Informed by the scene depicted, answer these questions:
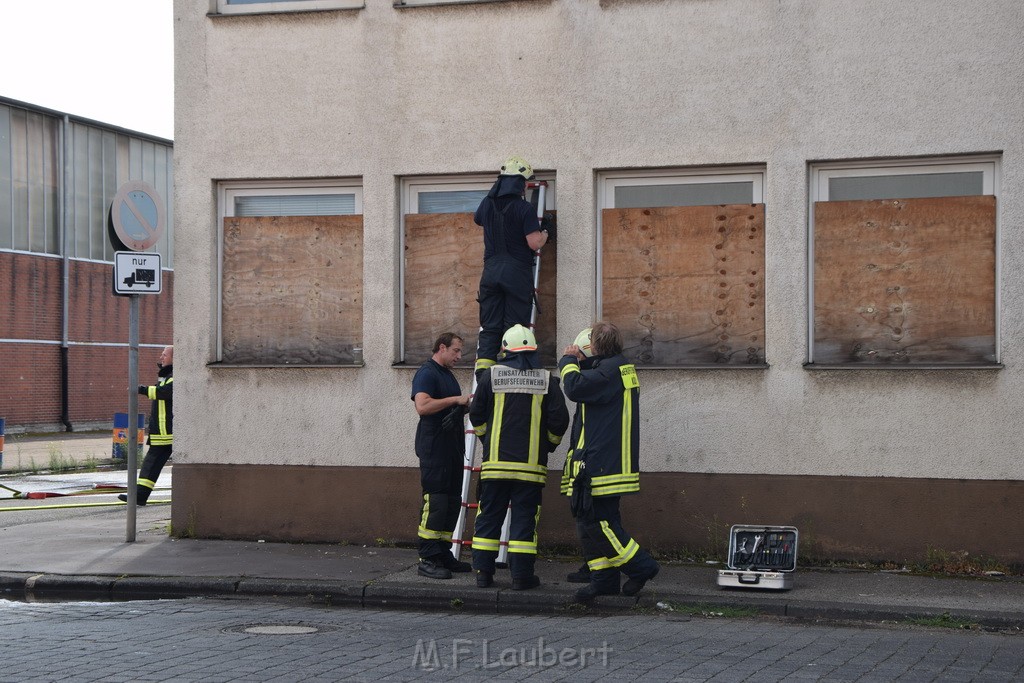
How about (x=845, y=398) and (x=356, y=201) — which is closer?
(x=845, y=398)

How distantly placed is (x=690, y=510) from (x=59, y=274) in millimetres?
30497

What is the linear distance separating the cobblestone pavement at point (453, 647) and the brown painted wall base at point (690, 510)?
6.87 ft

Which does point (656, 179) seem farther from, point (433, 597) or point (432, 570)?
point (433, 597)

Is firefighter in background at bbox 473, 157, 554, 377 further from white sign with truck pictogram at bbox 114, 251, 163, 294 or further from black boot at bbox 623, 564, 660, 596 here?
white sign with truck pictogram at bbox 114, 251, 163, 294

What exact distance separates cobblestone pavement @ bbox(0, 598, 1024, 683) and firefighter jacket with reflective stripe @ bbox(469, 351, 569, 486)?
3.77ft

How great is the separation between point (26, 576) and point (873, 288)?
7.17 meters

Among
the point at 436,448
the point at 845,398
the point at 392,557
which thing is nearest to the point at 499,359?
the point at 436,448

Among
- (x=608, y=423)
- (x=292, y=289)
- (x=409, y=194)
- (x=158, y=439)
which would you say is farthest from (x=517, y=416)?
(x=158, y=439)

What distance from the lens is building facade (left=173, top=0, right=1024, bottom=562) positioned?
10344 mm

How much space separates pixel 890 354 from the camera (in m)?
10.6

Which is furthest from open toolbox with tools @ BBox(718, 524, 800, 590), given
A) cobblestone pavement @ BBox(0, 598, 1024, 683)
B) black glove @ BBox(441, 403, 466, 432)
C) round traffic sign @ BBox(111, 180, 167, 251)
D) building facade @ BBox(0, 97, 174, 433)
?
building facade @ BBox(0, 97, 174, 433)

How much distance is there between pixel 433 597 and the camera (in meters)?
9.32

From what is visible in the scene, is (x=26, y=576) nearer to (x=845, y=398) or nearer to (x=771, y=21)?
(x=845, y=398)

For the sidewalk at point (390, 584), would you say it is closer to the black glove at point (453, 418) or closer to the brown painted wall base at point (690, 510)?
the brown painted wall base at point (690, 510)
